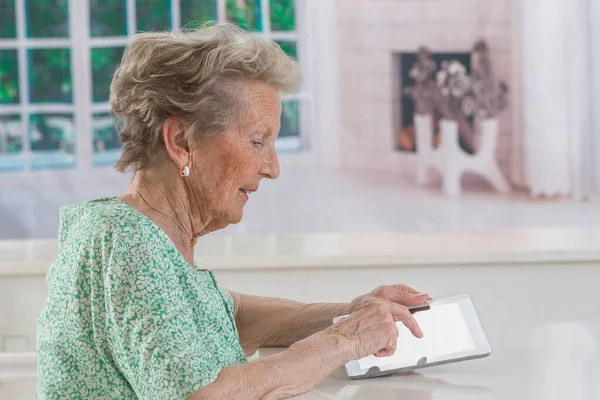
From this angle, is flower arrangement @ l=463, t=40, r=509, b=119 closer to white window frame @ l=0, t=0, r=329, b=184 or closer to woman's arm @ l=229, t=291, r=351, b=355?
white window frame @ l=0, t=0, r=329, b=184

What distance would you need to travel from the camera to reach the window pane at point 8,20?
4.28m

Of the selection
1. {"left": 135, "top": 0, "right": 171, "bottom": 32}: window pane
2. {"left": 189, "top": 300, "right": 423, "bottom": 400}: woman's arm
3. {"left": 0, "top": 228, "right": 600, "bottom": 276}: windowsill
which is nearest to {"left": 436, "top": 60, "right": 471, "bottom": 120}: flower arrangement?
{"left": 135, "top": 0, "right": 171, "bottom": 32}: window pane

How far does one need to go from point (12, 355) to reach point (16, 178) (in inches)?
112

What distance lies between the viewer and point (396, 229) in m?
4.32

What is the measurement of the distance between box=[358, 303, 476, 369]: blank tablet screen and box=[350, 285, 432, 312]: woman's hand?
3 centimetres

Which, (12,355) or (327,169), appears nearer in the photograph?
(12,355)

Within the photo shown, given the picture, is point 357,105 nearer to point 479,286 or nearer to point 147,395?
point 479,286

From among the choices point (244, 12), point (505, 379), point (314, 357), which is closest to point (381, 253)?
point (505, 379)

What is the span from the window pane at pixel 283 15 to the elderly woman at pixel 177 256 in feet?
9.24

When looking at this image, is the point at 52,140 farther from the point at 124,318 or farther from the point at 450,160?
the point at 124,318

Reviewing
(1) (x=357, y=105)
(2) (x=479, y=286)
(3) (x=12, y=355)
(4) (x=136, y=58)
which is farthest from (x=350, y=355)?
(1) (x=357, y=105)

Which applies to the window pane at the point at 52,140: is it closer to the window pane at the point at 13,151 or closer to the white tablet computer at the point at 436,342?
the window pane at the point at 13,151

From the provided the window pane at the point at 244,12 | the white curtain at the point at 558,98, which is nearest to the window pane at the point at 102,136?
the window pane at the point at 244,12

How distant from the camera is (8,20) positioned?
429 centimetres
